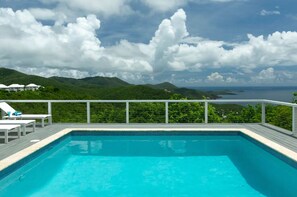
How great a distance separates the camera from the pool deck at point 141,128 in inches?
274

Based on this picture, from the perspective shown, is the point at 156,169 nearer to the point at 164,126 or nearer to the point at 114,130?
the point at 114,130

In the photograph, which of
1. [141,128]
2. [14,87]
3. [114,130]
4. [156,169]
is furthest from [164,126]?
[14,87]

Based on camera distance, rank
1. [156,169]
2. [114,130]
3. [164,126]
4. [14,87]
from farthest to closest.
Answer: [14,87] < [164,126] < [114,130] < [156,169]

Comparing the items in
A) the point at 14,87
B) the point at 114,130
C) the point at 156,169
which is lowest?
the point at 156,169

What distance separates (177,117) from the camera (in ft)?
37.6

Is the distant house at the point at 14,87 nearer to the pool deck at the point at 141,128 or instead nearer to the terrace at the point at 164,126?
the terrace at the point at 164,126

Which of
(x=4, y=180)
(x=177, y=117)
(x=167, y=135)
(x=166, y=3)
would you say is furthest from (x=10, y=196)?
(x=166, y=3)

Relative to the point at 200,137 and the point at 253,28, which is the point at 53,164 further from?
the point at 253,28

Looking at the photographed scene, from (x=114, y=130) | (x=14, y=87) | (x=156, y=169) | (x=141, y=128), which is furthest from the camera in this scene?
(x=14, y=87)

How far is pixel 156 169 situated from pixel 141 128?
10.4 ft

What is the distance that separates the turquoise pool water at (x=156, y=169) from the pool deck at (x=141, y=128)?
0.43 m

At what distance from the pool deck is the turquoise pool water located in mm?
433

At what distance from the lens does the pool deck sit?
6.96m

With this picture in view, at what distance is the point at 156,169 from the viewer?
644cm
